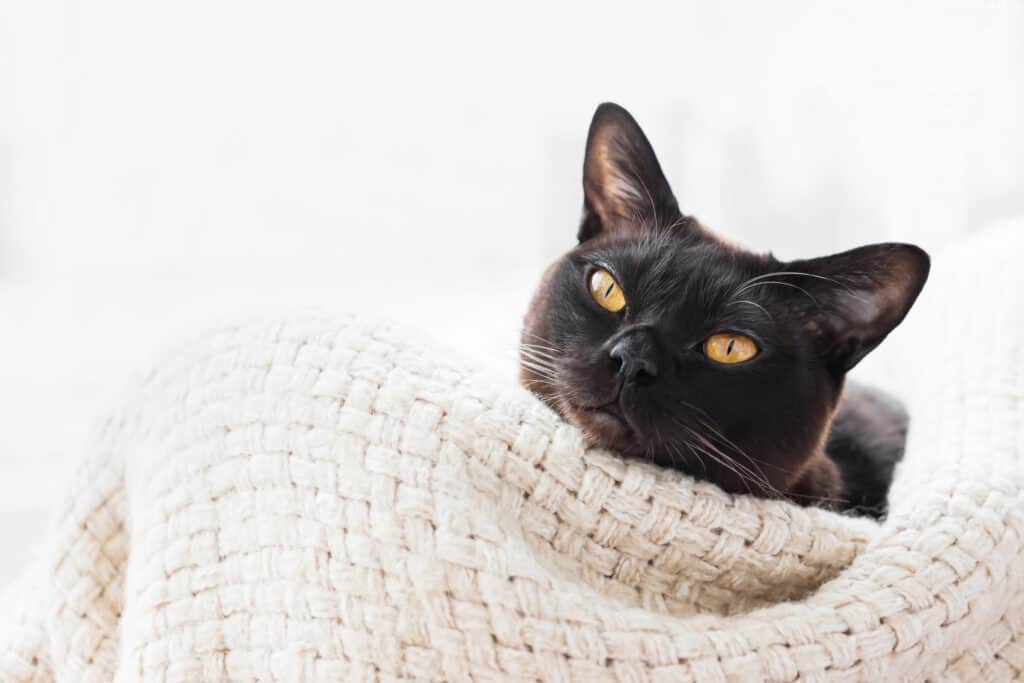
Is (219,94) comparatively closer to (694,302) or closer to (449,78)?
(449,78)

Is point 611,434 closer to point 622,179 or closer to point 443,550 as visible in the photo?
point 443,550

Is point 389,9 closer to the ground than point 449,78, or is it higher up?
higher up

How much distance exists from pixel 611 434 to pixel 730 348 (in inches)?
5.6

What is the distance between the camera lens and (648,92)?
1708mm

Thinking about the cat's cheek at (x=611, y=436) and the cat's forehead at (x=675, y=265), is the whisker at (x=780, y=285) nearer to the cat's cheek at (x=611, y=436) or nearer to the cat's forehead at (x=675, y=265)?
the cat's forehead at (x=675, y=265)

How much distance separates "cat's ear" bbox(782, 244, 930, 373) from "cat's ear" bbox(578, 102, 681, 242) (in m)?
0.16

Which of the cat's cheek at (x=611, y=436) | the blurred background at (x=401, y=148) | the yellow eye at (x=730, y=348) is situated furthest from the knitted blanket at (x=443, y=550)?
the blurred background at (x=401, y=148)

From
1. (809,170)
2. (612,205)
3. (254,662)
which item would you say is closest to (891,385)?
(809,170)

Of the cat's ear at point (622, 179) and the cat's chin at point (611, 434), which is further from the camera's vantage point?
the cat's ear at point (622, 179)

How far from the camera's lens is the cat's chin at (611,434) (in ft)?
2.52

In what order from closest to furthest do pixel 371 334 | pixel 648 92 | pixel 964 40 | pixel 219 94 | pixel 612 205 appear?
1. pixel 371 334
2. pixel 612 205
3. pixel 964 40
4. pixel 219 94
5. pixel 648 92

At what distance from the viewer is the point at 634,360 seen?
0.75m

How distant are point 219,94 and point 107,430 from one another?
2.88 feet

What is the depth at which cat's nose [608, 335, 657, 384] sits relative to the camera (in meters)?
0.75
